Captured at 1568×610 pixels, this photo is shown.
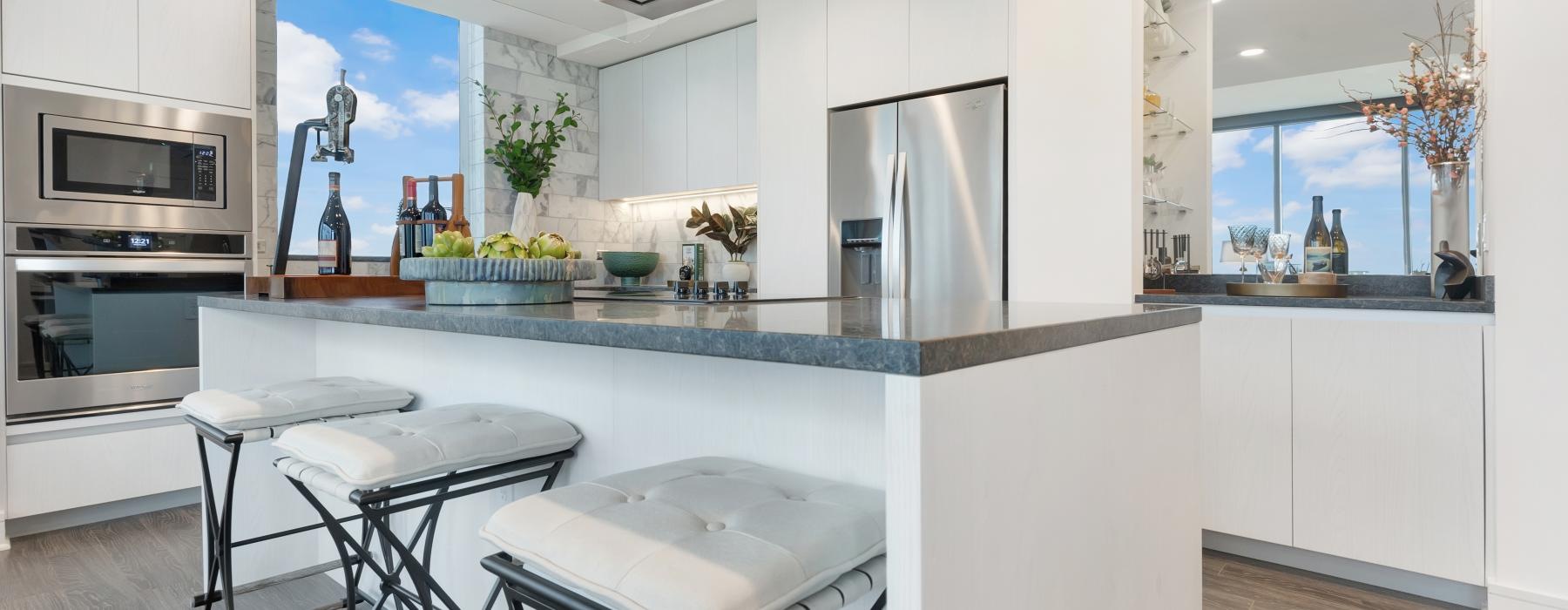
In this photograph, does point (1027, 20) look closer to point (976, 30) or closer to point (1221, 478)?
point (976, 30)

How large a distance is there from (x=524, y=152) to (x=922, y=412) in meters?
4.35

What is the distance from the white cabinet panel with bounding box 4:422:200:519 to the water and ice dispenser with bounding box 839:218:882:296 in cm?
269

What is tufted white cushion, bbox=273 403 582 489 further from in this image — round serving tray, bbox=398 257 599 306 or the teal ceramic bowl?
the teal ceramic bowl

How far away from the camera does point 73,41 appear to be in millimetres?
2828

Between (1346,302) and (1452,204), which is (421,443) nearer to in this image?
(1346,302)

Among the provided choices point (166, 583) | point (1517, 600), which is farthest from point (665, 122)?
point (1517, 600)

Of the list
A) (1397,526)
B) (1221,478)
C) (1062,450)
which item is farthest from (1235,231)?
(1062,450)

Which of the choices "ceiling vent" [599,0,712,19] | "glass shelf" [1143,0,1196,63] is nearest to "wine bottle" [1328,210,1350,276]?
"glass shelf" [1143,0,1196,63]

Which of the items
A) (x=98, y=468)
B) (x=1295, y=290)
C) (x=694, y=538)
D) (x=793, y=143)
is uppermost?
(x=793, y=143)

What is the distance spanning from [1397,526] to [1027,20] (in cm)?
197

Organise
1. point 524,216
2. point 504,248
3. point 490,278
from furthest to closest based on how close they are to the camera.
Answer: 1. point 524,216
2. point 504,248
3. point 490,278

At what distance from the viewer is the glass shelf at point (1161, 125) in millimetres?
3328

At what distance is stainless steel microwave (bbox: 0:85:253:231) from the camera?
273 cm

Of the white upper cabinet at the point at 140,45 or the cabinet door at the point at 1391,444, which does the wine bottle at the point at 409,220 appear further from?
the cabinet door at the point at 1391,444
